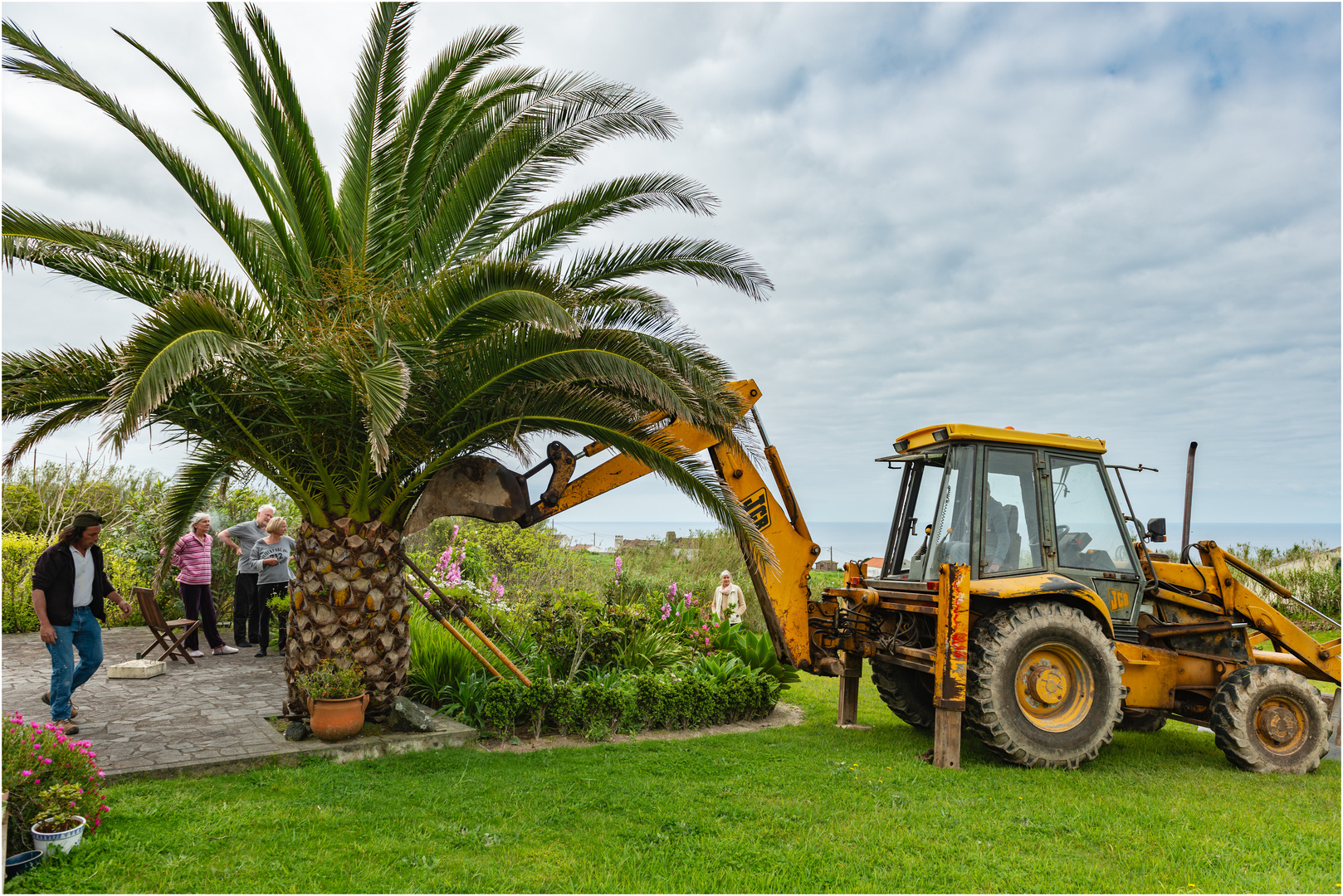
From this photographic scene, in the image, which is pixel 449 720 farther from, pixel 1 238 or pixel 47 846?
pixel 1 238

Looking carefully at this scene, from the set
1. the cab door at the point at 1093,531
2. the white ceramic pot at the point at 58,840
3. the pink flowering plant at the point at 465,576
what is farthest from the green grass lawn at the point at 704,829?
the pink flowering plant at the point at 465,576

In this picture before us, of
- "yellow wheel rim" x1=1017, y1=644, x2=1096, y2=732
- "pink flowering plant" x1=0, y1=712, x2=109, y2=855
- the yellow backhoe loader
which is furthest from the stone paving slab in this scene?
"yellow wheel rim" x1=1017, y1=644, x2=1096, y2=732

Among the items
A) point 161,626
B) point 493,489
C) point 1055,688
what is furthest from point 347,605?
point 1055,688

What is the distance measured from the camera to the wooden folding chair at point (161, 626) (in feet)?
28.8

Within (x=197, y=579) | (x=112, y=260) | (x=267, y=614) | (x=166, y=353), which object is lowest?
(x=267, y=614)

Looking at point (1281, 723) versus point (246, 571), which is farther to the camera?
point (246, 571)

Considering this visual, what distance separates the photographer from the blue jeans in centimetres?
617

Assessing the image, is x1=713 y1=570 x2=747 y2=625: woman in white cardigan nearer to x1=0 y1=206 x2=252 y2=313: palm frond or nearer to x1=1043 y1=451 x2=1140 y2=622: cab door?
x1=1043 y1=451 x2=1140 y2=622: cab door

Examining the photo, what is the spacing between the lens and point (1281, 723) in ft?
21.3

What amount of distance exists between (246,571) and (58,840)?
7112 mm

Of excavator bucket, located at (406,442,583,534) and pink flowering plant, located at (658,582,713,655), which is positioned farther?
pink flowering plant, located at (658,582,713,655)

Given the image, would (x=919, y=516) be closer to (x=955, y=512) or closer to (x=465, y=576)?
(x=955, y=512)

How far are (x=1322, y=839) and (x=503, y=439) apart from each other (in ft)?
20.8

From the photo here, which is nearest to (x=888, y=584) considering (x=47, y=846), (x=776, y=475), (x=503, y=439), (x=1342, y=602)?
(x=776, y=475)
